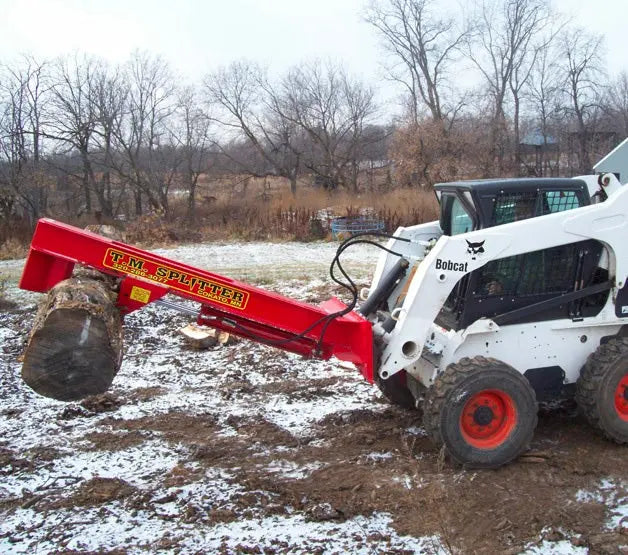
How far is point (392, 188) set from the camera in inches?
1171

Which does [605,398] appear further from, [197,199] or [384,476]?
[197,199]

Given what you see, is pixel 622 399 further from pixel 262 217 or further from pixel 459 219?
pixel 262 217

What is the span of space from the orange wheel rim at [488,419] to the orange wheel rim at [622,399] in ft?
2.85

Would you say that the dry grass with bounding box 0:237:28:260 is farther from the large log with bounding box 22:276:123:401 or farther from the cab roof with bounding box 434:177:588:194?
the cab roof with bounding box 434:177:588:194

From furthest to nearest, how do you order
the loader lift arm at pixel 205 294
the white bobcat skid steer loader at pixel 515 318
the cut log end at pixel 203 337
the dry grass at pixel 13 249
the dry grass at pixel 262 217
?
the dry grass at pixel 262 217, the dry grass at pixel 13 249, the cut log end at pixel 203 337, the white bobcat skid steer loader at pixel 515 318, the loader lift arm at pixel 205 294

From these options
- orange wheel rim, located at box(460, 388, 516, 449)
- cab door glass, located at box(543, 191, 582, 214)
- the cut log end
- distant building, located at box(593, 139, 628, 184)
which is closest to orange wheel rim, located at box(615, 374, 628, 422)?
orange wheel rim, located at box(460, 388, 516, 449)

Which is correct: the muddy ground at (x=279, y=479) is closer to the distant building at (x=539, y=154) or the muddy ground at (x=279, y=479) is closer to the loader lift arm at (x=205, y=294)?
the loader lift arm at (x=205, y=294)

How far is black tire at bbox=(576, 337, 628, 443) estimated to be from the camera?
4449mm

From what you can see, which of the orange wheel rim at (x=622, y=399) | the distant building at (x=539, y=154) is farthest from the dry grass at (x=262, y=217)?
the orange wheel rim at (x=622, y=399)

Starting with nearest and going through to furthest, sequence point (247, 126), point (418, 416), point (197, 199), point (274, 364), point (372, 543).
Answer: point (372, 543) < point (418, 416) < point (274, 364) < point (197, 199) < point (247, 126)

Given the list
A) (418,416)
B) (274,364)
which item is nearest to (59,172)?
(274,364)

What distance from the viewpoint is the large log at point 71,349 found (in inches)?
145

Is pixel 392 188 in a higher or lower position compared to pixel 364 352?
higher

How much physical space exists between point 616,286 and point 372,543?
8.39ft
